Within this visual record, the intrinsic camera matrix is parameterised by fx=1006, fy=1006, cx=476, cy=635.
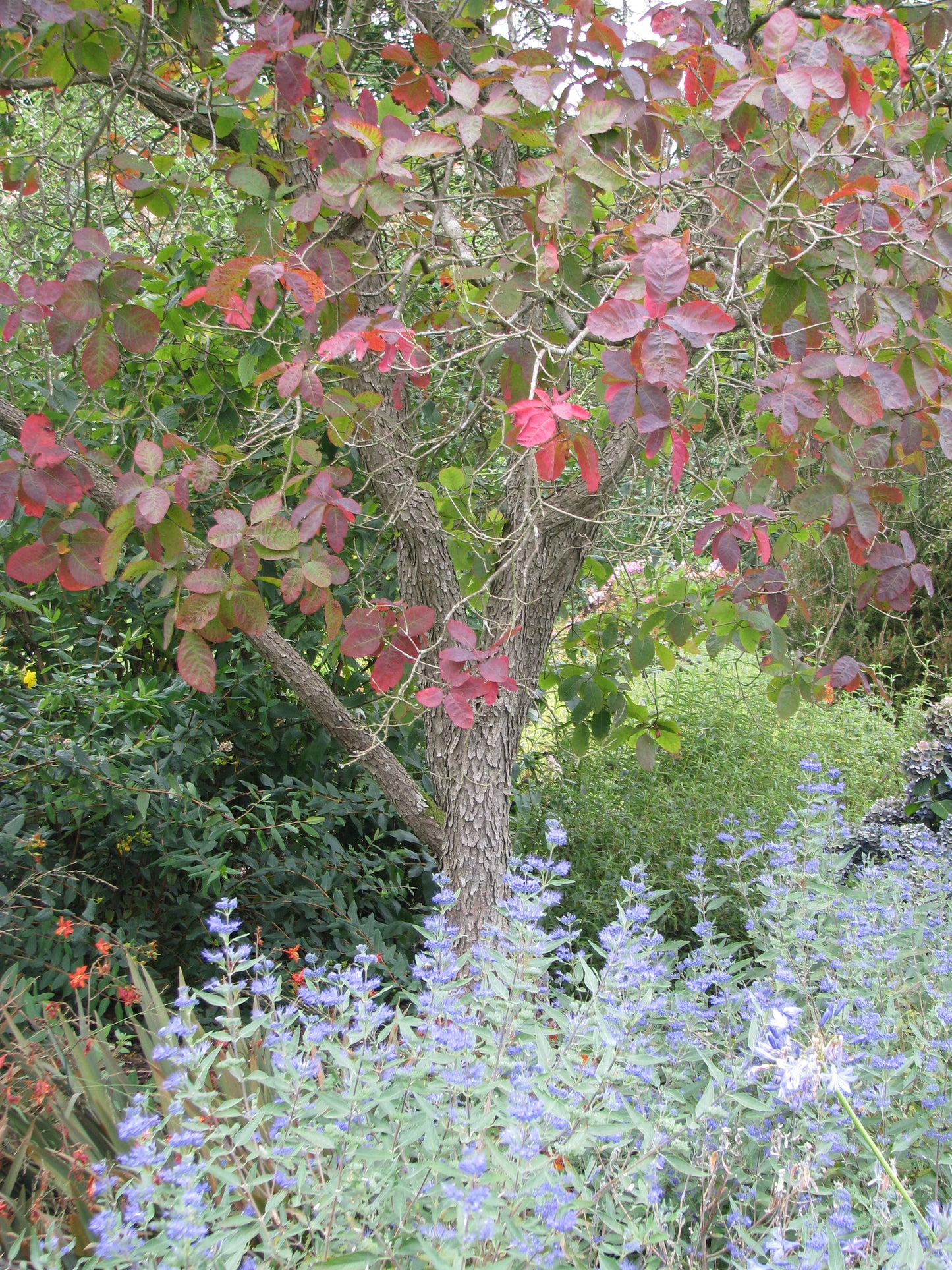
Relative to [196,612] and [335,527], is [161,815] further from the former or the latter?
[335,527]

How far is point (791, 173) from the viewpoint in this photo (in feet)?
6.64

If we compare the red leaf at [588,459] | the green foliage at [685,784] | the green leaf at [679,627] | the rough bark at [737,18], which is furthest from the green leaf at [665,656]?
the rough bark at [737,18]

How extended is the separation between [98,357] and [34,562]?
413mm

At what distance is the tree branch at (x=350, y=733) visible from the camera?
2.75 m

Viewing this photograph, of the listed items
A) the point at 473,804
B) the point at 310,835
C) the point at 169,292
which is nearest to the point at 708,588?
the point at 473,804

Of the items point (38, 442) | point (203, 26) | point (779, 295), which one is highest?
point (203, 26)

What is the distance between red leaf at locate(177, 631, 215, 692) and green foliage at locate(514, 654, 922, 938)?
176 centimetres

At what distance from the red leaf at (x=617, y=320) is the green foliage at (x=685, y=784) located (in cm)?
186

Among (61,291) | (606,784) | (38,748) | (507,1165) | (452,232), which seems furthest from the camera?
(606,784)

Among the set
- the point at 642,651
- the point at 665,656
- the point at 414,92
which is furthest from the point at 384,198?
the point at 665,656

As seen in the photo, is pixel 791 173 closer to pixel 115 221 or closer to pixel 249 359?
pixel 249 359

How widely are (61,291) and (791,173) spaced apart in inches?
56.9

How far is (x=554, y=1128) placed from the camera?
1420 mm

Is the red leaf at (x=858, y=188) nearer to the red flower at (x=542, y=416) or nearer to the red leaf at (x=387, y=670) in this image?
the red flower at (x=542, y=416)
